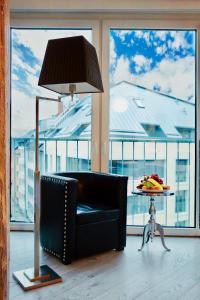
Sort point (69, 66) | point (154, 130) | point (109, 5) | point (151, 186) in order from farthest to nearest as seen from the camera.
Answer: point (154, 130), point (109, 5), point (151, 186), point (69, 66)

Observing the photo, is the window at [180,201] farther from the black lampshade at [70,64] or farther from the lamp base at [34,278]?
the black lampshade at [70,64]

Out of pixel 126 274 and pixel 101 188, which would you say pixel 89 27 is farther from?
pixel 126 274

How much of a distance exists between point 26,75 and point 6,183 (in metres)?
2.43

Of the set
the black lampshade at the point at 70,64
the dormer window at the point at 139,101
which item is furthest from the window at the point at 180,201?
the black lampshade at the point at 70,64

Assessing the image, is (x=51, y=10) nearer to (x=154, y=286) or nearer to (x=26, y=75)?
(x=26, y=75)

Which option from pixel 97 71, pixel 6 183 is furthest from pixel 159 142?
pixel 6 183

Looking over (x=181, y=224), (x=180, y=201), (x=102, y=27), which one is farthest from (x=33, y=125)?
(x=181, y=224)

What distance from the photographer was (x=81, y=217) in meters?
2.48

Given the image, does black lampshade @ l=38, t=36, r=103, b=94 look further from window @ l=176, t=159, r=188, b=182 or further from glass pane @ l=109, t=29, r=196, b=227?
window @ l=176, t=159, r=188, b=182

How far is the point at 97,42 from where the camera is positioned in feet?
10.6

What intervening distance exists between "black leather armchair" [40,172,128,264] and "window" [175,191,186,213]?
901 mm

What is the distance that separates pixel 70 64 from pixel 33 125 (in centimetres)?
169

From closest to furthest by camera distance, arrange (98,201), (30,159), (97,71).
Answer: (97,71) → (98,201) → (30,159)

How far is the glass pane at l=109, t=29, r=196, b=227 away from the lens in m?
3.28
